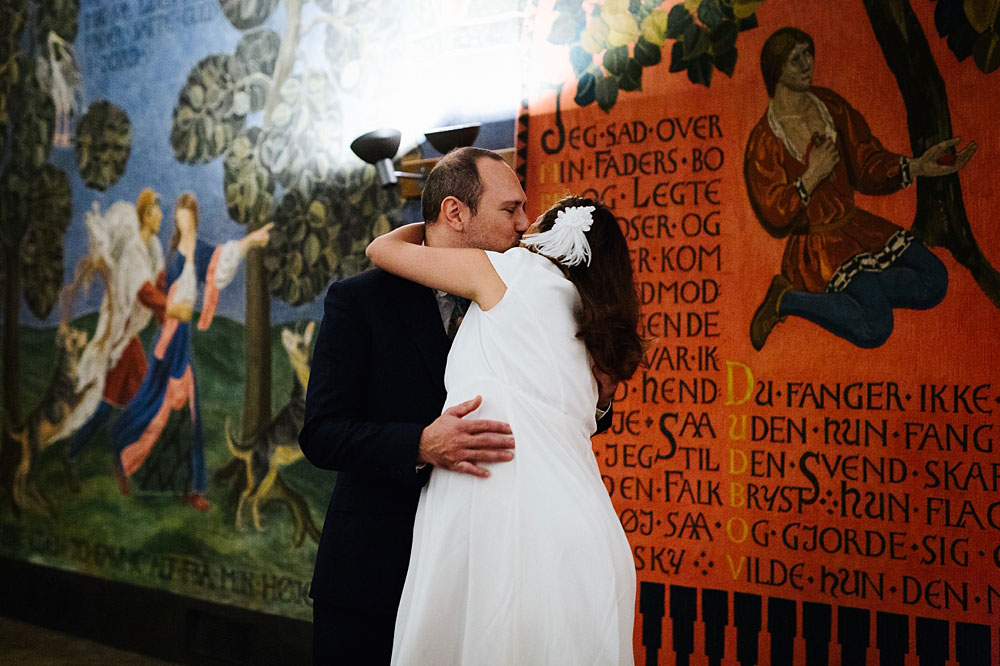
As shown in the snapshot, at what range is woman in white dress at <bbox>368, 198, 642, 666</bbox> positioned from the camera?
5.58 feet

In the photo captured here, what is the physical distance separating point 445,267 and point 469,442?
381mm

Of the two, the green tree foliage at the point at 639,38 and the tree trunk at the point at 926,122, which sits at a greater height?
the green tree foliage at the point at 639,38

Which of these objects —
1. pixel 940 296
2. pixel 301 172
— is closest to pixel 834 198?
pixel 940 296

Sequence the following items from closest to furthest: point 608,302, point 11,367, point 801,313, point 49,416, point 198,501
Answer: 1. point 608,302
2. point 801,313
3. point 198,501
4. point 49,416
5. point 11,367

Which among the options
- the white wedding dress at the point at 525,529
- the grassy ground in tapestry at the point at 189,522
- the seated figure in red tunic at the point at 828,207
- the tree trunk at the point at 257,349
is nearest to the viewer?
the white wedding dress at the point at 525,529

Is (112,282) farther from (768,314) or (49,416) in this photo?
(768,314)

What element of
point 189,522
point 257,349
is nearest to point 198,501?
point 189,522

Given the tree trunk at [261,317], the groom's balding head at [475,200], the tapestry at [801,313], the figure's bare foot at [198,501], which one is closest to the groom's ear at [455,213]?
the groom's balding head at [475,200]

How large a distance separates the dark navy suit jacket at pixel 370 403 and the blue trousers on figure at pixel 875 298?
162cm

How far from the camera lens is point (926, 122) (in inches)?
118

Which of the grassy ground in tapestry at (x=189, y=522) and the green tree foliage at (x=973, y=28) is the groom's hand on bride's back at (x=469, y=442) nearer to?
the green tree foliage at (x=973, y=28)

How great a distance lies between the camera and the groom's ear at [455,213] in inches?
80.4

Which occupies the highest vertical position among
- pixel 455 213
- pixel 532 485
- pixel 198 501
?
pixel 455 213

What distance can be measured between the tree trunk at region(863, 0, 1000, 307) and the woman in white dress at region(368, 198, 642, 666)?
1515 millimetres
